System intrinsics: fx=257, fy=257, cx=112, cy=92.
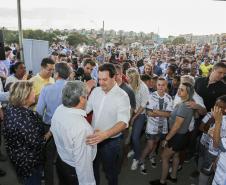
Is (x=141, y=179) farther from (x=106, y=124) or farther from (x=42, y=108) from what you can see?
(x=42, y=108)

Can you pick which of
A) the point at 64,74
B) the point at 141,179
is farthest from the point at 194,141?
the point at 64,74

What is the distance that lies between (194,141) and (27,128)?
8.97 ft

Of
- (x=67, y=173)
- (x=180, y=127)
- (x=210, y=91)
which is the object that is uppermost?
(x=210, y=91)

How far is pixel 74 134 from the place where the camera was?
2.09 meters

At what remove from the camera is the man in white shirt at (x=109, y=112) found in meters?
2.77

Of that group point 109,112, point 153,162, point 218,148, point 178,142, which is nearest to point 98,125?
point 109,112

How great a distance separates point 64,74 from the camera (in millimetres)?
3309

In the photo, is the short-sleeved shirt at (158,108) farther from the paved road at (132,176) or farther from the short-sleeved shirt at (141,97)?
the paved road at (132,176)

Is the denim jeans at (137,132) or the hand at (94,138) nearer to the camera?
the hand at (94,138)

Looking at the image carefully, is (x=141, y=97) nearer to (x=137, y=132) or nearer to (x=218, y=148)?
(x=137, y=132)

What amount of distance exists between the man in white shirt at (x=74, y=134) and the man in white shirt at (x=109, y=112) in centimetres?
46

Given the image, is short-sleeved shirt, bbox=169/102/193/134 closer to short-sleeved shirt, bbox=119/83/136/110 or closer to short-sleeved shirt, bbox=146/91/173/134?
short-sleeved shirt, bbox=146/91/173/134

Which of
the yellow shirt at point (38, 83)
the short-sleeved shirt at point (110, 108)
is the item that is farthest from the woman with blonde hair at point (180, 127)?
the yellow shirt at point (38, 83)

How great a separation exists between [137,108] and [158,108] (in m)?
0.38
